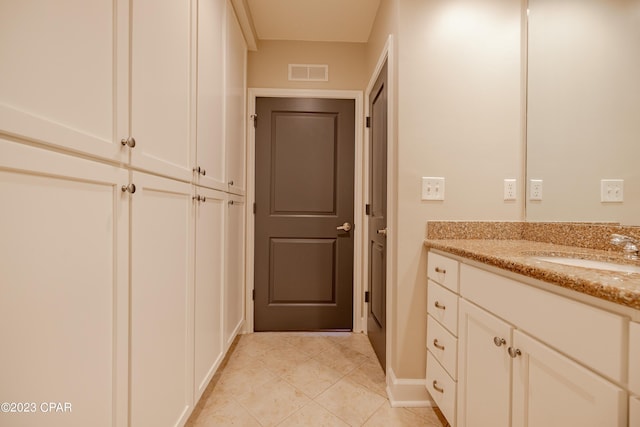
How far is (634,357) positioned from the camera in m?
0.50

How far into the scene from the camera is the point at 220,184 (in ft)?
5.24

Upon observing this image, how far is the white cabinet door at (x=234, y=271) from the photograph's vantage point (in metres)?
1.74

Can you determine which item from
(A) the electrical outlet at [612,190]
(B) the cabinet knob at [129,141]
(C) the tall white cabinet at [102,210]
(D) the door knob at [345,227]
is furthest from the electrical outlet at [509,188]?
(B) the cabinet knob at [129,141]

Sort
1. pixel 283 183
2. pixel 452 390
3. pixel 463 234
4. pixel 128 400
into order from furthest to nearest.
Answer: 1. pixel 283 183
2. pixel 463 234
3. pixel 452 390
4. pixel 128 400

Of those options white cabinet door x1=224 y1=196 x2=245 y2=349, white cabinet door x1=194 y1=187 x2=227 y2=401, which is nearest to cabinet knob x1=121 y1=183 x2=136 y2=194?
white cabinet door x1=194 y1=187 x2=227 y2=401

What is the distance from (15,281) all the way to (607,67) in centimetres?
202

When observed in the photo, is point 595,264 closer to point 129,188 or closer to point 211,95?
point 129,188

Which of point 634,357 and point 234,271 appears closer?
point 634,357

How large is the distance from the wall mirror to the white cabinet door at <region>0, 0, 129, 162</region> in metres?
1.76

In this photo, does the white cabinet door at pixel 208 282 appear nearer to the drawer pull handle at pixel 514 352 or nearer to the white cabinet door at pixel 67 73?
the white cabinet door at pixel 67 73

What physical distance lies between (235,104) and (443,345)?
1.96 m

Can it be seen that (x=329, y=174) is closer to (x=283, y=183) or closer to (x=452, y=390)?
(x=283, y=183)

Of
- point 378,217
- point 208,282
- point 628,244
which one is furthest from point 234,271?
point 628,244

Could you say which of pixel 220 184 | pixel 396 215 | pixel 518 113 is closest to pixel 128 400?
pixel 220 184
